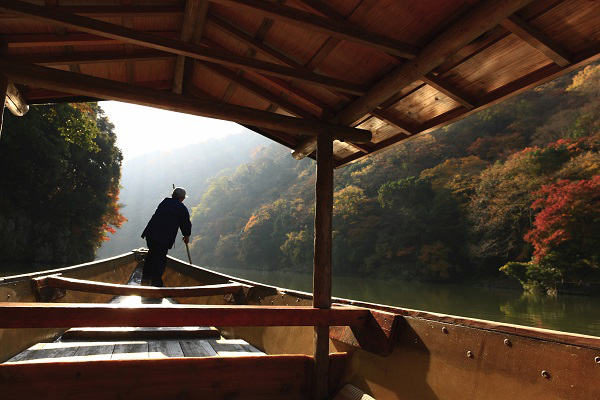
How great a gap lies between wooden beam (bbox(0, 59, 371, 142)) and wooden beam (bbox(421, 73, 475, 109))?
2.26 ft

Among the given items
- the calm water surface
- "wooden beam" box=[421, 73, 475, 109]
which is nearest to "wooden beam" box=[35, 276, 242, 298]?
"wooden beam" box=[421, 73, 475, 109]

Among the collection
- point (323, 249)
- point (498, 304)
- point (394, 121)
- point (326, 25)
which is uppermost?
point (326, 25)

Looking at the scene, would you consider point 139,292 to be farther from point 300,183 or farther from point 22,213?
point 300,183

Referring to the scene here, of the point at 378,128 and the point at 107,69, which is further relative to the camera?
the point at 378,128

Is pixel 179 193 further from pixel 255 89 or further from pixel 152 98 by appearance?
pixel 152 98

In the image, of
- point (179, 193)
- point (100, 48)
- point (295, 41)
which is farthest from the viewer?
point (179, 193)

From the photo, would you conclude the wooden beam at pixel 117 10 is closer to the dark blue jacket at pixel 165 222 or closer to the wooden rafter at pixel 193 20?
the wooden rafter at pixel 193 20

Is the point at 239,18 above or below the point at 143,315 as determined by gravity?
above

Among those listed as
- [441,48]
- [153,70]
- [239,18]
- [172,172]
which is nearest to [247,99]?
[153,70]

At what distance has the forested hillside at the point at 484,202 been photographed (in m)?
14.8

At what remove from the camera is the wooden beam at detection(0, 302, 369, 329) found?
1827mm

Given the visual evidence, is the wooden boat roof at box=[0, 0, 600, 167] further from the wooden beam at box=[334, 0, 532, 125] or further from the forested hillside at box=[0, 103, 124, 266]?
the forested hillside at box=[0, 103, 124, 266]

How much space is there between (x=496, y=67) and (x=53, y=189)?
77.9ft

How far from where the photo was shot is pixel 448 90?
2.40m
